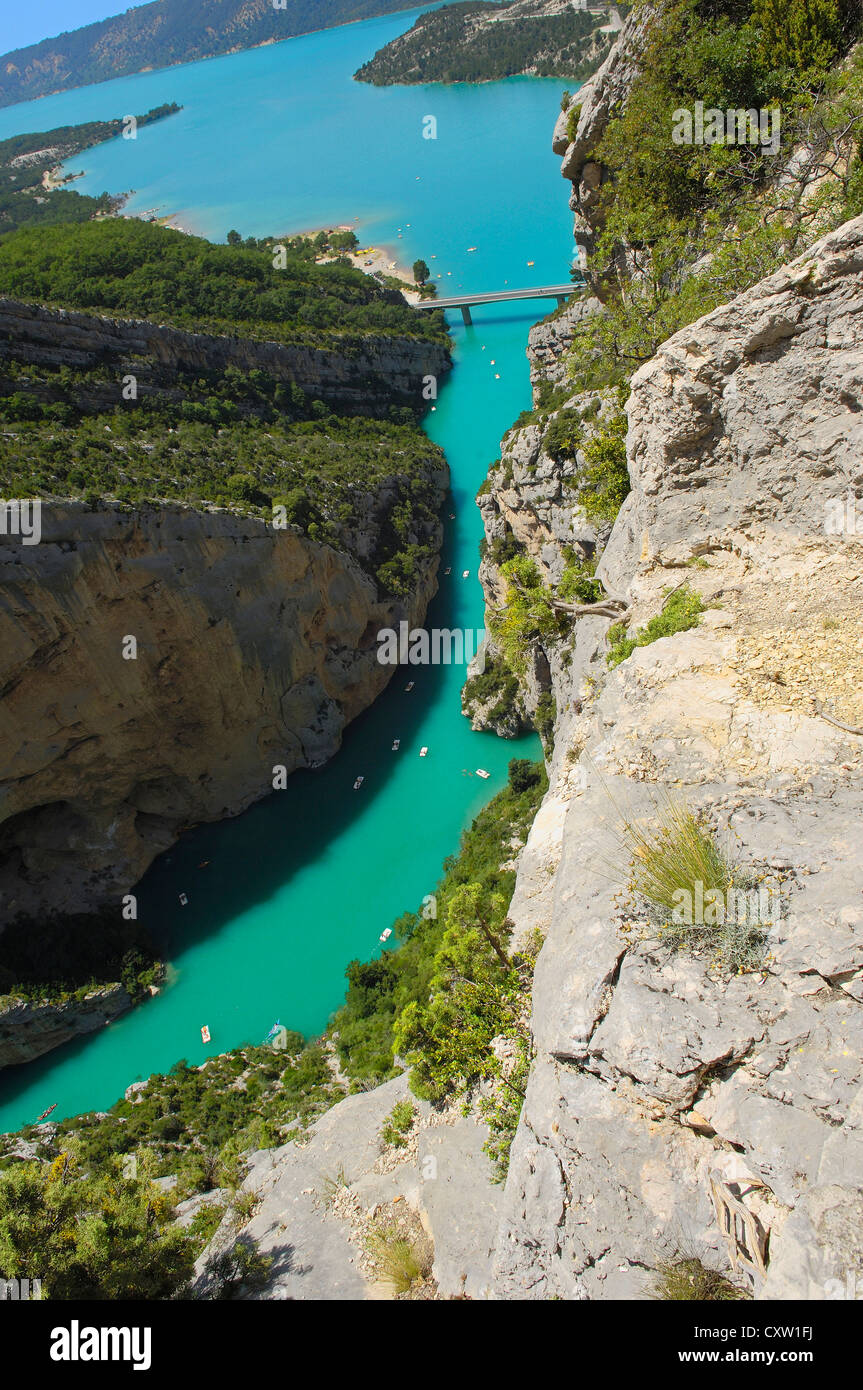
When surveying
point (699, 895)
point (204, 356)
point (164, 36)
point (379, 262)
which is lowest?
point (699, 895)

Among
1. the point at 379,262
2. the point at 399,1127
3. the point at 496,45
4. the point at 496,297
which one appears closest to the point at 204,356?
the point at 496,297

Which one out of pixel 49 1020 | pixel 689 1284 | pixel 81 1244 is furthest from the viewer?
pixel 49 1020

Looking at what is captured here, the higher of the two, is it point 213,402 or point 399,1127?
point 213,402

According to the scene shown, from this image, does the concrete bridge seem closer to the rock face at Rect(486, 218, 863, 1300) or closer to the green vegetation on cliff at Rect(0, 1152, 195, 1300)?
the rock face at Rect(486, 218, 863, 1300)

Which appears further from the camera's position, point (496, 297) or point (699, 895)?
point (496, 297)

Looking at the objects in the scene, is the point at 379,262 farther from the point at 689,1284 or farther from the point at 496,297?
the point at 689,1284

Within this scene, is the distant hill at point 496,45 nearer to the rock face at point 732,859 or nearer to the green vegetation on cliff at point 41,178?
the green vegetation on cliff at point 41,178
